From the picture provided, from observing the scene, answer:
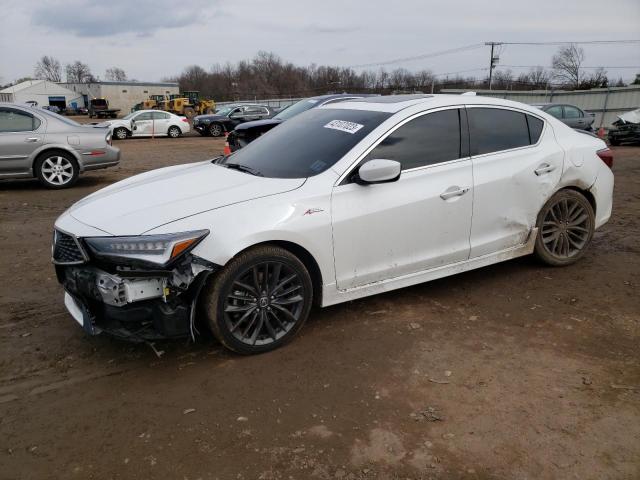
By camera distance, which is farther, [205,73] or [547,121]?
[205,73]

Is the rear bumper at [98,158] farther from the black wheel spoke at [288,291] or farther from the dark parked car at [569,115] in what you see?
the dark parked car at [569,115]

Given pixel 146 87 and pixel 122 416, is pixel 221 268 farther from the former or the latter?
pixel 146 87

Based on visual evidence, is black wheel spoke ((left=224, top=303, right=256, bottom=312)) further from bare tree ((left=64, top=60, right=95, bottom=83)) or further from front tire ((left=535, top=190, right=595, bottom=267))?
bare tree ((left=64, top=60, right=95, bottom=83))

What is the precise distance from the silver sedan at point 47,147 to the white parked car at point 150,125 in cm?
1552

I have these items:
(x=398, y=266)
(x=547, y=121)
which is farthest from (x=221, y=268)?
(x=547, y=121)

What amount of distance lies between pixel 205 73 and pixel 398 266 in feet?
352

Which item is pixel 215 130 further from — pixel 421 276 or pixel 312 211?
pixel 312 211

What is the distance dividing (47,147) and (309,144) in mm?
7013

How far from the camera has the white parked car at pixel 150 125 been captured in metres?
24.1

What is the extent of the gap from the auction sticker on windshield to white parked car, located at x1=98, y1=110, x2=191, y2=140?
22.2 meters

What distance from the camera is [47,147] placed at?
903 centimetres

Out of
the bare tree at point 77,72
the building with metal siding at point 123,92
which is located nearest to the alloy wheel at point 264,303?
the building with metal siding at point 123,92

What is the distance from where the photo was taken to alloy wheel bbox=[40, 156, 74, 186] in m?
9.19

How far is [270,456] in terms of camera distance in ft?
8.13
